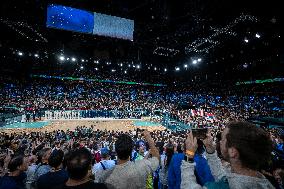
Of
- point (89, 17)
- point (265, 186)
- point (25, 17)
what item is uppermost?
point (25, 17)

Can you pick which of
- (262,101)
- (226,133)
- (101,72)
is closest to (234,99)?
(262,101)

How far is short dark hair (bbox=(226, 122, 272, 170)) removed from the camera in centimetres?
165

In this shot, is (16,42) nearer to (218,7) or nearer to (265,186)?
(218,7)

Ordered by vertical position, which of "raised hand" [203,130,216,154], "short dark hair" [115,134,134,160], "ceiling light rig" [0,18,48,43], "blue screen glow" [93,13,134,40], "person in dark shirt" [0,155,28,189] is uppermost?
"ceiling light rig" [0,18,48,43]

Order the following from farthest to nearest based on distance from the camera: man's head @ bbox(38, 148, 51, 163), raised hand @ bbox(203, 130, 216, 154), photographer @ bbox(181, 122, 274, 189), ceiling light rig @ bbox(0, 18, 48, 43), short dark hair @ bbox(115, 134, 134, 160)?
ceiling light rig @ bbox(0, 18, 48, 43), man's head @ bbox(38, 148, 51, 163), short dark hair @ bbox(115, 134, 134, 160), raised hand @ bbox(203, 130, 216, 154), photographer @ bbox(181, 122, 274, 189)

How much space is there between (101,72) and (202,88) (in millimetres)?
20027

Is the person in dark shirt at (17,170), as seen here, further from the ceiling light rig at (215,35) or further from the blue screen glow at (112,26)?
the ceiling light rig at (215,35)

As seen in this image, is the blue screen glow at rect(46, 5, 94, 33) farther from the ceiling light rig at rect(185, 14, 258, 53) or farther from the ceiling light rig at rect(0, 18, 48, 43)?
the ceiling light rig at rect(185, 14, 258, 53)

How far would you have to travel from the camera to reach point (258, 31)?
22.6 metres

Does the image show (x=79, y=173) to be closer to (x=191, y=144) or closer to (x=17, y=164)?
(x=191, y=144)

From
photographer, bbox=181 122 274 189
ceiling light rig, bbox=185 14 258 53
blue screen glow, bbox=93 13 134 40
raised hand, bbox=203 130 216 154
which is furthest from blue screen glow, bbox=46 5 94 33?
photographer, bbox=181 122 274 189

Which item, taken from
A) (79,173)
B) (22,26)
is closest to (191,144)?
(79,173)

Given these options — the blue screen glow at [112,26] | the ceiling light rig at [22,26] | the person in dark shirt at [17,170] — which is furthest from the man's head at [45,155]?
the ceiling light rig at [22,26]

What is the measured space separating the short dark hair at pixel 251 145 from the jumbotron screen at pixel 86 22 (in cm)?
1724
